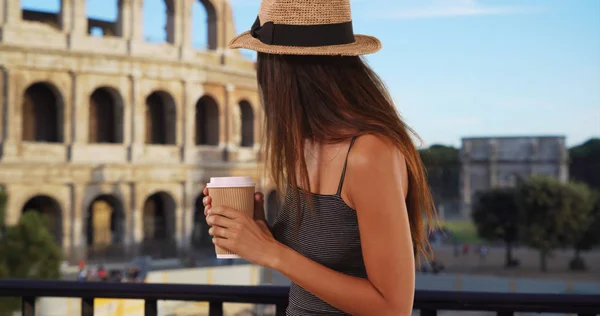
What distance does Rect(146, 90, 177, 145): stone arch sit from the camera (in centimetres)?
2958

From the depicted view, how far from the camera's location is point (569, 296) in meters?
2.52

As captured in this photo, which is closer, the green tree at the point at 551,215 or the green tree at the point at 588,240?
the green tree at the point at 551,215

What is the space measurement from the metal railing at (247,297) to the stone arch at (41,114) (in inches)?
996

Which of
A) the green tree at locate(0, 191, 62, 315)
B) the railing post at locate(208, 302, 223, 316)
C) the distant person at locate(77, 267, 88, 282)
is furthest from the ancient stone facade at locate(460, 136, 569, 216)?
the railing post at locate(208, 302, 223, 316)

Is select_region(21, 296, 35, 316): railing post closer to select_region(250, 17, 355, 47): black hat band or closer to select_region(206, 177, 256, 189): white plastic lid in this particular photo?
select_region(206, 177, 256, 189): white plastic lid

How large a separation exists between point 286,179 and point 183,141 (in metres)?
28.1

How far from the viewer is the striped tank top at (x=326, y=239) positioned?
1.75 metres

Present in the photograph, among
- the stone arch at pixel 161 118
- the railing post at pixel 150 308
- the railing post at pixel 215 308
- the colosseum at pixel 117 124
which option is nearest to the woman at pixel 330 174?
the railing post at pixel 215 308

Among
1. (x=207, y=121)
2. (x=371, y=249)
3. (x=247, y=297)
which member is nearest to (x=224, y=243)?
(x=371, y=249)

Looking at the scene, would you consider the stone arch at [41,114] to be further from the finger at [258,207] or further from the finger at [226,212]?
the finger at [226,212]

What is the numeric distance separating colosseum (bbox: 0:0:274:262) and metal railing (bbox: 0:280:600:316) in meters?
23.7

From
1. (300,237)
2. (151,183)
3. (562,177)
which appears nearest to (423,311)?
(300,237)

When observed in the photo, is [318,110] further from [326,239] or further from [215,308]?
[215,308]

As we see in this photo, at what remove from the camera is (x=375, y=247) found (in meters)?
1.67
